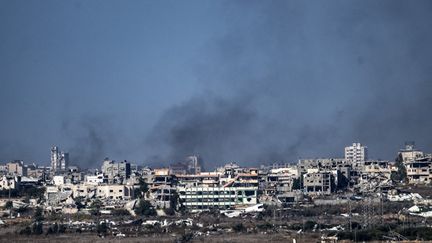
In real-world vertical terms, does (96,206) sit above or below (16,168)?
below

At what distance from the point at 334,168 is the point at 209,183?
29.4ft

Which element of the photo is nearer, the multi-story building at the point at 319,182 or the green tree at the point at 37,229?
the green tree at the point at 37,229

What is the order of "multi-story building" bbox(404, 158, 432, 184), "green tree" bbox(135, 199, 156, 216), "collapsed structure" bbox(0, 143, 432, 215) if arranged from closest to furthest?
"green tree" bbox(135, 199, 156, 216)
"collapsed structure" bbox(0, 143, 432, 215)
"multi-story building" bbox(404, 158, 432, 184)

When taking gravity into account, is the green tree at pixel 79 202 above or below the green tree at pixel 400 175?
below

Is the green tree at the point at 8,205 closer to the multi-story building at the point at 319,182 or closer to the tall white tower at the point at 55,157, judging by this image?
the multi-story building at the point at 319,182

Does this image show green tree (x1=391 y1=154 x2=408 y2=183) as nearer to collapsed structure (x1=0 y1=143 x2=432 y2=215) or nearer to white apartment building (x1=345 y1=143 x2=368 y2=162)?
collapsed structure (x1=0 y1=143 x2=432 y2=215)

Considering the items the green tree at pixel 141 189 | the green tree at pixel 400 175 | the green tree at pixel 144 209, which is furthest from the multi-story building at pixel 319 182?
the green tree at pixel 144 209

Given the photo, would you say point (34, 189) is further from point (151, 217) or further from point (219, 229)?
point (219, 229)

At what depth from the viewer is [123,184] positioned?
2470 inches

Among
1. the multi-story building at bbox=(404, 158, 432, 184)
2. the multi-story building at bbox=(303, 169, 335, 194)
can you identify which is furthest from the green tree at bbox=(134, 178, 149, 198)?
the multi-story building at bbox=(404, 158, 432, 184)

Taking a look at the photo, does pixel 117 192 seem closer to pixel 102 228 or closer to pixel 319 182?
pixel 319 182

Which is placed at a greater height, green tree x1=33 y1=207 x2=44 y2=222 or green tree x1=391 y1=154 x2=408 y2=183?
green tree x1=391 y1=154 x2=408 y2=183

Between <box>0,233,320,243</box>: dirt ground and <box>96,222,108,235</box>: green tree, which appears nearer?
<box>0,233,320,243</box>: dirt ground

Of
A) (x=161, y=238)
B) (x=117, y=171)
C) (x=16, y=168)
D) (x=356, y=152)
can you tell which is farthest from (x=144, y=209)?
(x=356, y=152)
